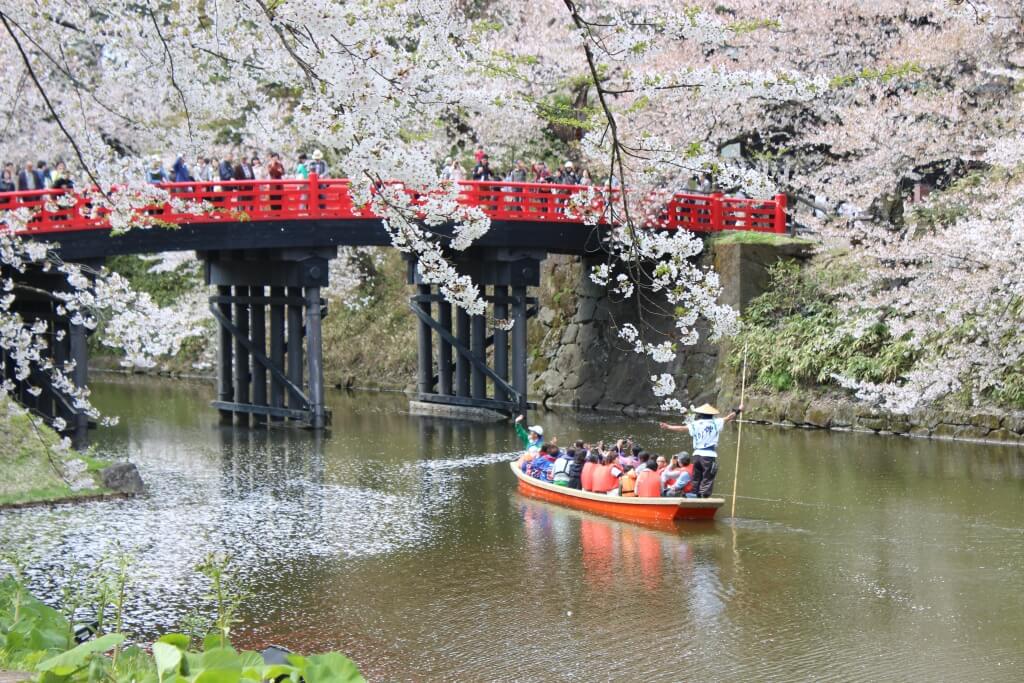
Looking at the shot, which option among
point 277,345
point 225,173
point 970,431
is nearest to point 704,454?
point 970,431

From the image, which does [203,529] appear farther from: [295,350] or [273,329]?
[273,329]

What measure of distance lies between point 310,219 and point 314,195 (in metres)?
0.45

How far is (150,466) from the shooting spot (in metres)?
20.0

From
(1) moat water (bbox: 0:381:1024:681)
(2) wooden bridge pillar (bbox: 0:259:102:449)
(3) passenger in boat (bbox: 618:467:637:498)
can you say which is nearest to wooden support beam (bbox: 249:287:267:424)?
(2) wooden bridge pillar (bbox: 0:259:102:449)

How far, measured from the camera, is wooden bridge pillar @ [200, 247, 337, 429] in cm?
2405

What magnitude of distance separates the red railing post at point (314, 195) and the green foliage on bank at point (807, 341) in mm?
8321

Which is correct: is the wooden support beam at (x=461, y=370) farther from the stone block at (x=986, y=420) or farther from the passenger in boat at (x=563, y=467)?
the stone block at (x=986, y=420)

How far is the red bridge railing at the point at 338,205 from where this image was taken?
20.9 meters

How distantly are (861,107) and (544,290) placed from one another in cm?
954

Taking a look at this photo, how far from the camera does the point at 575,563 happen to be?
13.6m

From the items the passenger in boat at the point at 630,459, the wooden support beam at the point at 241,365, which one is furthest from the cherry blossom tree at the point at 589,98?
the wooden support beam at the point at 241,365

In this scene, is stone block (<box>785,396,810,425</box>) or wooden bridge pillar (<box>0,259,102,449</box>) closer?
wooden bridge pillar (<box>0,259,102,449</box>)

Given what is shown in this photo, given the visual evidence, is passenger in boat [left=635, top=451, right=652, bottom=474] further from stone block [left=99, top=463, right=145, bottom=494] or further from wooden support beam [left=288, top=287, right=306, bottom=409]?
wooden support beam [left=288, top=287, right=306, bottom=409]

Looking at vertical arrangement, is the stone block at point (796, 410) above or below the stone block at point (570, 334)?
below
